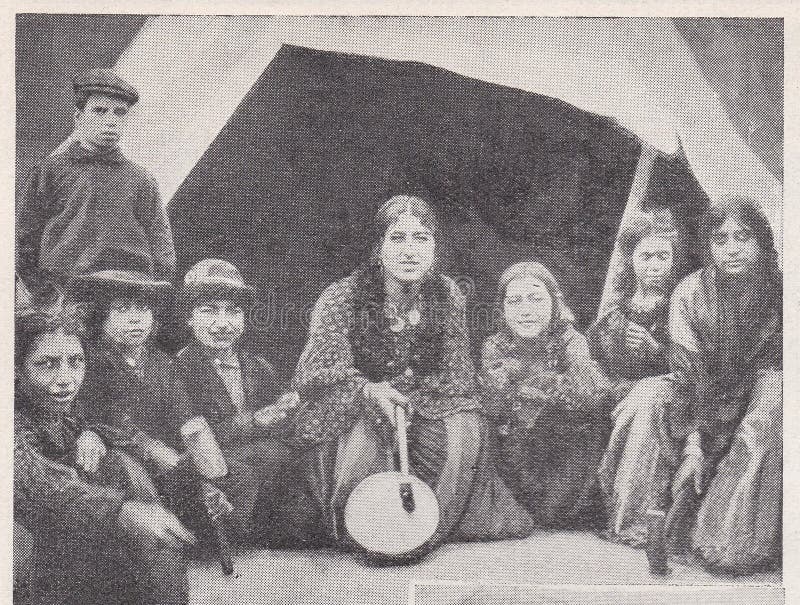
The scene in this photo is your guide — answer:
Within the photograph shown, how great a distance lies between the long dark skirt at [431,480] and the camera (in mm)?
2918

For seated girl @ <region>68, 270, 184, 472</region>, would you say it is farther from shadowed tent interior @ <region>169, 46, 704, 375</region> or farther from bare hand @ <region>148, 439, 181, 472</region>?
shadowed tent interior @ <region>169, 46, 704, 375</region>

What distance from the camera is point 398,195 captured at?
2977 millimetres

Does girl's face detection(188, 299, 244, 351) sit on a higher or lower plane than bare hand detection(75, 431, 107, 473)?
higher

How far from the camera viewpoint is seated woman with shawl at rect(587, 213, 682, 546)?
9.67 ft

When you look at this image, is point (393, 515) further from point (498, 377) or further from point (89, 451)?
point (89, 451)

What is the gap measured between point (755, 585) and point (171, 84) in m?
2.43

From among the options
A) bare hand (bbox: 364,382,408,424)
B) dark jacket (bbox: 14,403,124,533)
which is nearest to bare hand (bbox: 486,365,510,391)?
bare hand (bbox: 364,382,408,424)

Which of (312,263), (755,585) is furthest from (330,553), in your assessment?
(755,585)

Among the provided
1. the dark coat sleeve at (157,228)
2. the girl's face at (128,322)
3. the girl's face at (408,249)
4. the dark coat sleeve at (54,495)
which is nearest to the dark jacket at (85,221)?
the dark coat sleeve at (157,228)

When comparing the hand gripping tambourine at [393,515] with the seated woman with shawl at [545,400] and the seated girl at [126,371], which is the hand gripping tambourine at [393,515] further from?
the seated girl at [126,371]

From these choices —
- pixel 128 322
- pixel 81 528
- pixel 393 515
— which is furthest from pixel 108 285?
pixel 393 515

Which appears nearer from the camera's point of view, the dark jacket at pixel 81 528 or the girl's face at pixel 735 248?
the dark jacket at pixel 81 528

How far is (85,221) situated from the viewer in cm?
295

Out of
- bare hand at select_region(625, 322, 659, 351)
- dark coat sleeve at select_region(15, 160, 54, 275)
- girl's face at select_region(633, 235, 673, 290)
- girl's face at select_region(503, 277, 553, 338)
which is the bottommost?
bare hand at select_region(625, 322, 659, 351)
